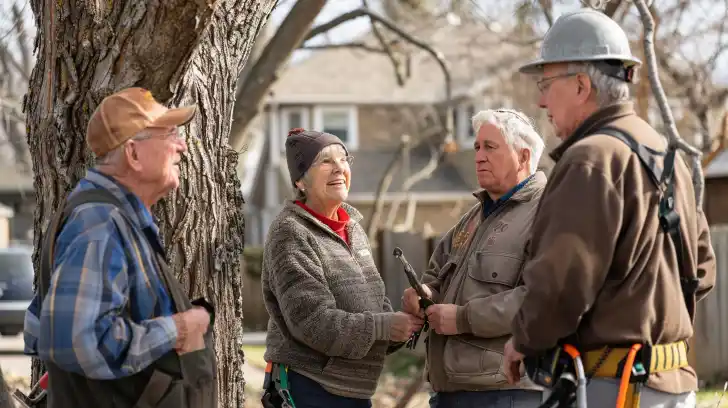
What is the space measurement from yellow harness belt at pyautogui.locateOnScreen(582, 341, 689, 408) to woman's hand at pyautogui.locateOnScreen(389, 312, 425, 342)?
1081mm

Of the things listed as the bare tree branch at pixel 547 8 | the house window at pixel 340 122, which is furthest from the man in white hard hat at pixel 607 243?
the house window at pixel 340 122

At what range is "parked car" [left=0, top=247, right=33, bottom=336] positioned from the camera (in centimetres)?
1505

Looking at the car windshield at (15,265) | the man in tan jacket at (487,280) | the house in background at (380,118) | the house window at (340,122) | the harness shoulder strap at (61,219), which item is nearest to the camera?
A: the harness shoulder strap at (61,219)

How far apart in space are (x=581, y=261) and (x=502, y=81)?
2514 cm

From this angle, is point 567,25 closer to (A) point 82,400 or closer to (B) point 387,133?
(A) point 82,400

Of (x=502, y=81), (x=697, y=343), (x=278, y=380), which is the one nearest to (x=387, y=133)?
(x=502, y=81)

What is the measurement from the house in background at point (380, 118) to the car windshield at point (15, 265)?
1391 centimetres

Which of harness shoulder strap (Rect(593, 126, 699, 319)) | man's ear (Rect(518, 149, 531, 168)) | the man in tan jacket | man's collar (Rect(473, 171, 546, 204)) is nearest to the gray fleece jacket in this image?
the man in tan jacket

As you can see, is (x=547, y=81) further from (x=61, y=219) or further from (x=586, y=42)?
(x=61, y=219)

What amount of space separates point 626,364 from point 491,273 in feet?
2.97

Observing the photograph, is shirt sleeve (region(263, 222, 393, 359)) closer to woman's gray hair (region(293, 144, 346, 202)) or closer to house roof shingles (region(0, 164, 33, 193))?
woman's gray hair (region(293, 144, 346, 202))

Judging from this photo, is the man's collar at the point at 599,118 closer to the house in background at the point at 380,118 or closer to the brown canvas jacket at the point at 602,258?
the brown canvas jacket at the point at 602,258

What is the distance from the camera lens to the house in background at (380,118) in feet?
99.6

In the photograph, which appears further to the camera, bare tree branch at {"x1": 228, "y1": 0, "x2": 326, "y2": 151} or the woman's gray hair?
bare tree branch at {"x1": 228, "y1": 0, "x2": 326, "y2": 151}
